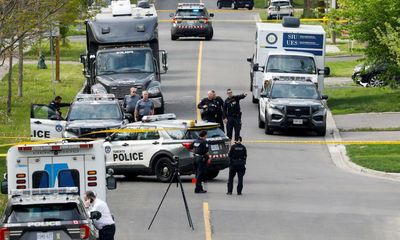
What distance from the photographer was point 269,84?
43.3 m

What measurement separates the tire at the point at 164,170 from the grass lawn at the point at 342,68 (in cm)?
3022

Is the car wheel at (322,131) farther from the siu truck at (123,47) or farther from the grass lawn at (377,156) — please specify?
the siu truck at (123,47)

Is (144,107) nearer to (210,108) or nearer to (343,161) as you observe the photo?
(210,108)

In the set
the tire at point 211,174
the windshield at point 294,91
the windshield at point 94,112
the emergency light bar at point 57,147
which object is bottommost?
the tire at point 211,174

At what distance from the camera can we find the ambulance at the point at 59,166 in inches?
932

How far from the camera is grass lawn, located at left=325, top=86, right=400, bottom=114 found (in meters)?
47.1

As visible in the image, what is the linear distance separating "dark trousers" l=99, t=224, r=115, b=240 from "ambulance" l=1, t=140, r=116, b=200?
308 cm

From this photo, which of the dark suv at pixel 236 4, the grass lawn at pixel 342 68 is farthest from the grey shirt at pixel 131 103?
the dark suv at pixel 236 4

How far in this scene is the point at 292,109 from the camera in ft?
135

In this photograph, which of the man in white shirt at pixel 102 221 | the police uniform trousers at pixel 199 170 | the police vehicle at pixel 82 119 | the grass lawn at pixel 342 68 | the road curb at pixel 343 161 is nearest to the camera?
the man in white shirt at pixel 102 221

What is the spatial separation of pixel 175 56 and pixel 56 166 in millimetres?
41841

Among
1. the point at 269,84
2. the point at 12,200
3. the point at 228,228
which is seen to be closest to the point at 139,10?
the point at 269,84

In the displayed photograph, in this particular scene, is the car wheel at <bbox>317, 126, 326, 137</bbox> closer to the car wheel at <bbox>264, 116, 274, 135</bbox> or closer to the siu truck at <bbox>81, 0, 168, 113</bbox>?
the car wheel at <bbox>264, 116, 274, 135</bbox>

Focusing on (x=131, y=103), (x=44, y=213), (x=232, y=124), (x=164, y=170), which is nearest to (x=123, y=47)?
(x=131, y=103)
